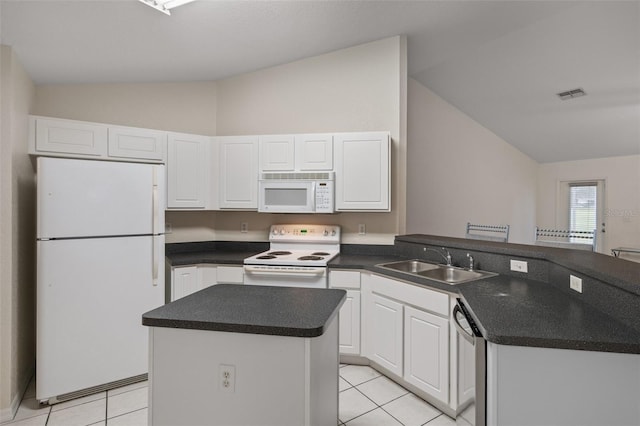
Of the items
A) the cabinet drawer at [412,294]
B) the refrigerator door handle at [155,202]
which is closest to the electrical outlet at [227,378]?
the cabinet drawer at [412,294]

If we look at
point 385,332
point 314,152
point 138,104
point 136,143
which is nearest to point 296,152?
point 314,152

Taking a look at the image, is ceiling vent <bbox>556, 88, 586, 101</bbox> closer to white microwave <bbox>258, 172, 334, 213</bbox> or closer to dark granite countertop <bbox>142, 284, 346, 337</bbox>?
white microwave <bbox>258, 172, 334, 213</bbox>

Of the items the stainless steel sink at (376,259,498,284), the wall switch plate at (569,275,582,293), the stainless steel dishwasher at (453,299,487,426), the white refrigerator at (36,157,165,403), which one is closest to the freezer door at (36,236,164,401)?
the white refrigerator at (36,157,165,403)

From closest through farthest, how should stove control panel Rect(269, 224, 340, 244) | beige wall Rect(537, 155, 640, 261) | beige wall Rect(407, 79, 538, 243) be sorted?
stove control panel Rect(269, 224, 340, 244), beige wall Rect(407, 79, 538, 243), beige wall Rect(537, 155, 640, 261)

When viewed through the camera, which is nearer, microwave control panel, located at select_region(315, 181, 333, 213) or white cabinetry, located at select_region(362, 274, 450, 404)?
white cabinetry, located at select_region(362, 274, 450, 404)

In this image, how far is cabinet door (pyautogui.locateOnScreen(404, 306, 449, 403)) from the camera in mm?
2078

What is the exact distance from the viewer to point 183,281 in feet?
9.64

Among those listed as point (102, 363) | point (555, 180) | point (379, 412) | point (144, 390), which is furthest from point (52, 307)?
point (555, 180)

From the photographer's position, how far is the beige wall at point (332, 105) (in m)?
3.25

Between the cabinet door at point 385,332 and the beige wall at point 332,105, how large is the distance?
0.87 m

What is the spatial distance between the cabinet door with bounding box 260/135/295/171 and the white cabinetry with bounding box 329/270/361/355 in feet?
3.80

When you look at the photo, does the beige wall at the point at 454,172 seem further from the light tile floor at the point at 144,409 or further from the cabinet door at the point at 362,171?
the light tile floor at the point at 144,409

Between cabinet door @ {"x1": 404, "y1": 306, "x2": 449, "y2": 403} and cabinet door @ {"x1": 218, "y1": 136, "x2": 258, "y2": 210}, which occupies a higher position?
cabinet door @ {"x1": 218, "y1": 136, "x2": 258, "y2": 210}

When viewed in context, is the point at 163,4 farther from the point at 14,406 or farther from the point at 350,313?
the point at 14,406
